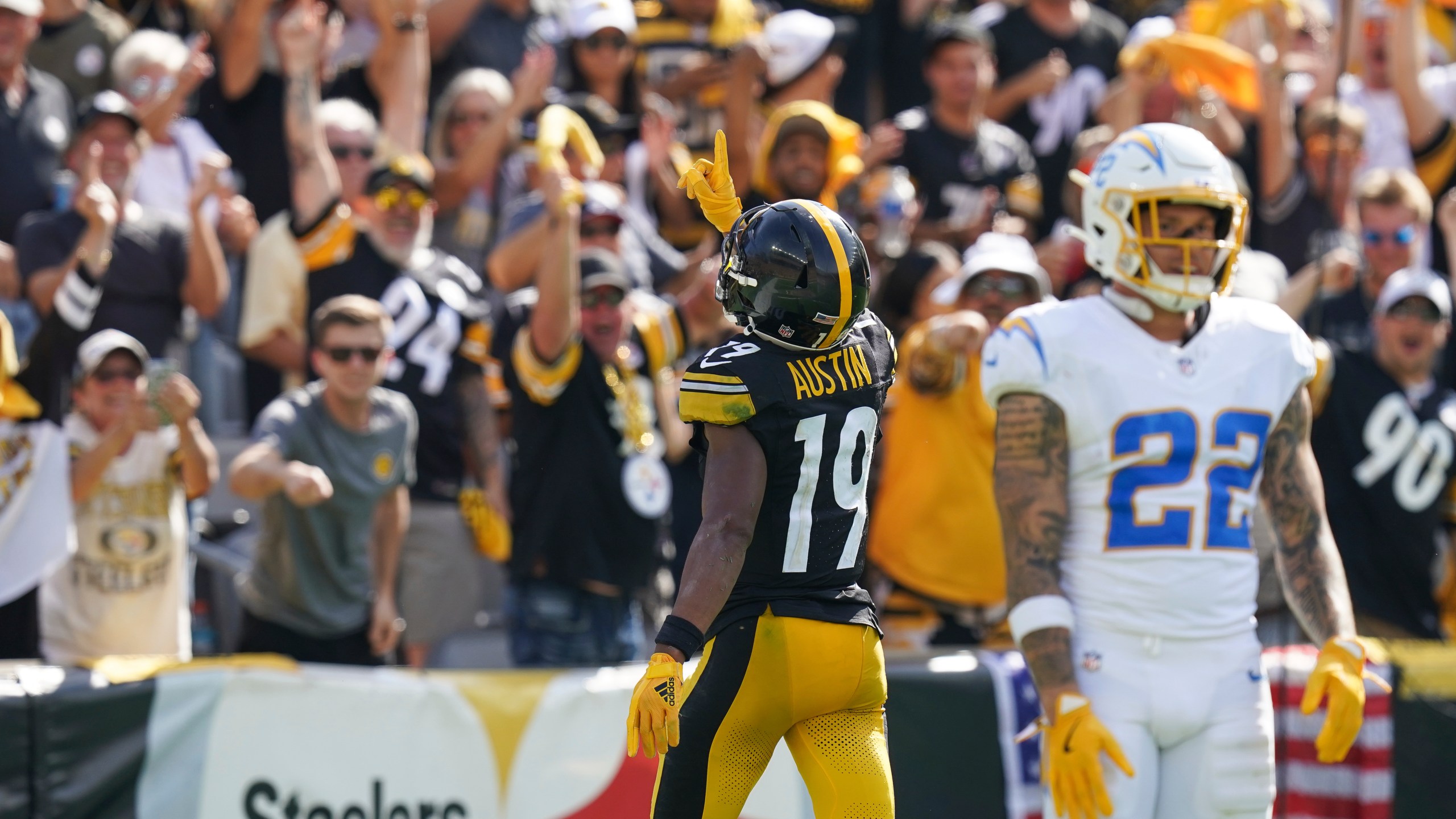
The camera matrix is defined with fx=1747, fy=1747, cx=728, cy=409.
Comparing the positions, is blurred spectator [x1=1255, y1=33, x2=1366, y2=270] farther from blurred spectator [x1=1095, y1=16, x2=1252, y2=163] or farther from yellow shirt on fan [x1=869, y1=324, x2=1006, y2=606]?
yellow shirt on fan [x1=869, y1=324, x2=1006, y2=606]

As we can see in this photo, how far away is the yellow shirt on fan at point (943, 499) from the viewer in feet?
20.3

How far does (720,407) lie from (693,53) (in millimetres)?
5052

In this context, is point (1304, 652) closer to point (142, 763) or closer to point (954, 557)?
point (954, 557)

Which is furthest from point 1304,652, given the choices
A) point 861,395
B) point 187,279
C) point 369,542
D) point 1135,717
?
point 187,279

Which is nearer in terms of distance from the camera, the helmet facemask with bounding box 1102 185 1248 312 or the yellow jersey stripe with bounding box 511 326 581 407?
the helmet facemask with bounding box 1102 185 1248 312

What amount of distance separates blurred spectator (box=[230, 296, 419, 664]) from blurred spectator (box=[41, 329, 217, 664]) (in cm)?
26

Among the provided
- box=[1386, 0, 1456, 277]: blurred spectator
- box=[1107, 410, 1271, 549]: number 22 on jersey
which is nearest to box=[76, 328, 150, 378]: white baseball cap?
box=[1107, 410, 1271, 549]: number 22 on jersey

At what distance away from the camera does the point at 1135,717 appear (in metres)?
4.13

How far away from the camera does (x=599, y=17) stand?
7.83 metres

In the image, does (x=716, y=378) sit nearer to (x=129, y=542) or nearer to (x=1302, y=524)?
(x=1302, y=524)

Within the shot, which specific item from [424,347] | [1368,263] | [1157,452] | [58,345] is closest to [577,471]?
[424,347]

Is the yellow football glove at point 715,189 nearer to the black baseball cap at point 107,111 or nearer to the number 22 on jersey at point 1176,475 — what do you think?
the number 22 on jersey at point 1176,475

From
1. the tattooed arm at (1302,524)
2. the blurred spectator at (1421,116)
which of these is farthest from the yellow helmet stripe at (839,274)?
the blurred spectator at (1421,116)

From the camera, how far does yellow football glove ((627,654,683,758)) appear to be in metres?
3.50
